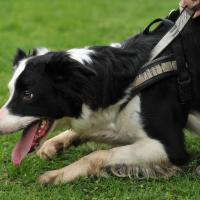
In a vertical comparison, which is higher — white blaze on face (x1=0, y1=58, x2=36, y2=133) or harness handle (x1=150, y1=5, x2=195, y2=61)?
harness handle (x1=150, y1=5, x2=195, y2=61)

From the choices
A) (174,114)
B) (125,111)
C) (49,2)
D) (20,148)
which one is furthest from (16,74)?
(49,2)

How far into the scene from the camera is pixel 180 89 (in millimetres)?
4359

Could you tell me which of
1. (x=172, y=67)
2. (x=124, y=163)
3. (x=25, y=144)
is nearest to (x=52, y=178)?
(x=25, y=144)

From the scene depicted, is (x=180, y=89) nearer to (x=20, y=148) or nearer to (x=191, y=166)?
(x=191, y=166)

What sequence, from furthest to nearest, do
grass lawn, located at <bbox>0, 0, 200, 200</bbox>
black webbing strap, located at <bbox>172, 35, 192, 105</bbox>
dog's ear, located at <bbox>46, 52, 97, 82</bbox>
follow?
black webbing strap, located at <bbox>172, 35, 192, 105</bbox> < grass lawn, located at <bbox>0, 0, 200, 200</bbox> < dog's ear, located at <bbox>46, 52, 97, 82</bbox>

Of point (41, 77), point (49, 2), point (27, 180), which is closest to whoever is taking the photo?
point (41, 77)

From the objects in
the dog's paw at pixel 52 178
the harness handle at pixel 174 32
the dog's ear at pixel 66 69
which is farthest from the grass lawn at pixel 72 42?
the harness handle at pixel 174 32

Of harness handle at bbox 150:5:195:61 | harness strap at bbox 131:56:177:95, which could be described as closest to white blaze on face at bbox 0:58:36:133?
harness strap at bbox 131:56:177:95

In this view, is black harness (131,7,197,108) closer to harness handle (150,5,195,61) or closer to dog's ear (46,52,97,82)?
harness handle (150,5,195,61)

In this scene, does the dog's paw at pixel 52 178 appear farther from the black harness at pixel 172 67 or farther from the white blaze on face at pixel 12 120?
the black harness at pixel 172 67

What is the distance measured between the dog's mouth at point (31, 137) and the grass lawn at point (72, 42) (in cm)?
25

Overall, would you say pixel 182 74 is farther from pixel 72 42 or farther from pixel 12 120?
pixel 72 42

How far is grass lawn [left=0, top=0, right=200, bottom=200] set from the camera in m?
4.23

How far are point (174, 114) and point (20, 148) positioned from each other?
1.15 meters
